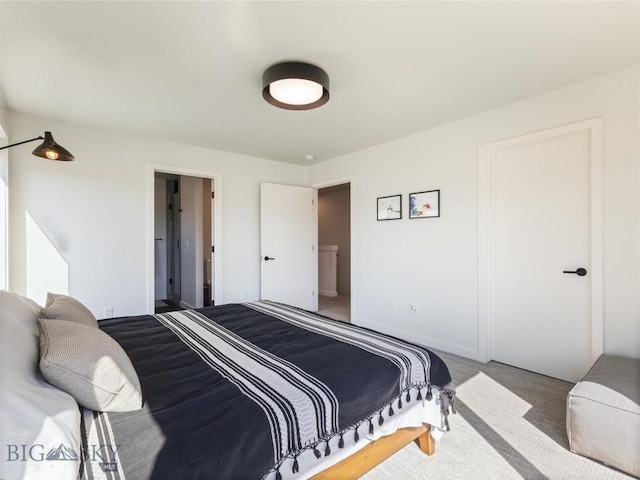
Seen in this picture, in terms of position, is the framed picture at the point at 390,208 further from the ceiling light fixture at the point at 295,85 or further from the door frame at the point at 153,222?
the door frame at the point at 153,222

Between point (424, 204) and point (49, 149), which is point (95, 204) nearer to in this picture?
point (49, 149)

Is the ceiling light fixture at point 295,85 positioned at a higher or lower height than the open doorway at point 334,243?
higher

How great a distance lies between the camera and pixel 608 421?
1610 mm

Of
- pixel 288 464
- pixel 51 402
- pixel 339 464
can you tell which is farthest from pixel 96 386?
pixel 339 464

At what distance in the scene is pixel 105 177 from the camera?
342 cm

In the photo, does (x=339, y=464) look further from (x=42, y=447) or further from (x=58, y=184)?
(x=58, y=184)

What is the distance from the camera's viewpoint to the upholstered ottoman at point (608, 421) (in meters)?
1.55

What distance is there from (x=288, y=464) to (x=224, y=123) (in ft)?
10.0

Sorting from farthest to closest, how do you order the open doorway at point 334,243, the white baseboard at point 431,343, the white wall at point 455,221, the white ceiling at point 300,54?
the open doorway at point 334,243 < the white baseboard at point 431,343 < the white wall at point 455,221 < the white ceiling at point 300,54

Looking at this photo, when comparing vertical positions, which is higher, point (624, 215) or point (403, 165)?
point (403, 165)

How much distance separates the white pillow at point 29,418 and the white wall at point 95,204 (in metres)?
2.62

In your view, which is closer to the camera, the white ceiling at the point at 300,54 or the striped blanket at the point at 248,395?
the striped blanket at the point at 248,395

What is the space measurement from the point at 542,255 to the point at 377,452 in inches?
87.7

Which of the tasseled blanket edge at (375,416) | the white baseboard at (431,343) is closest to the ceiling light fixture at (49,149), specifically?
the tasseled blanket edge at (375,416)
